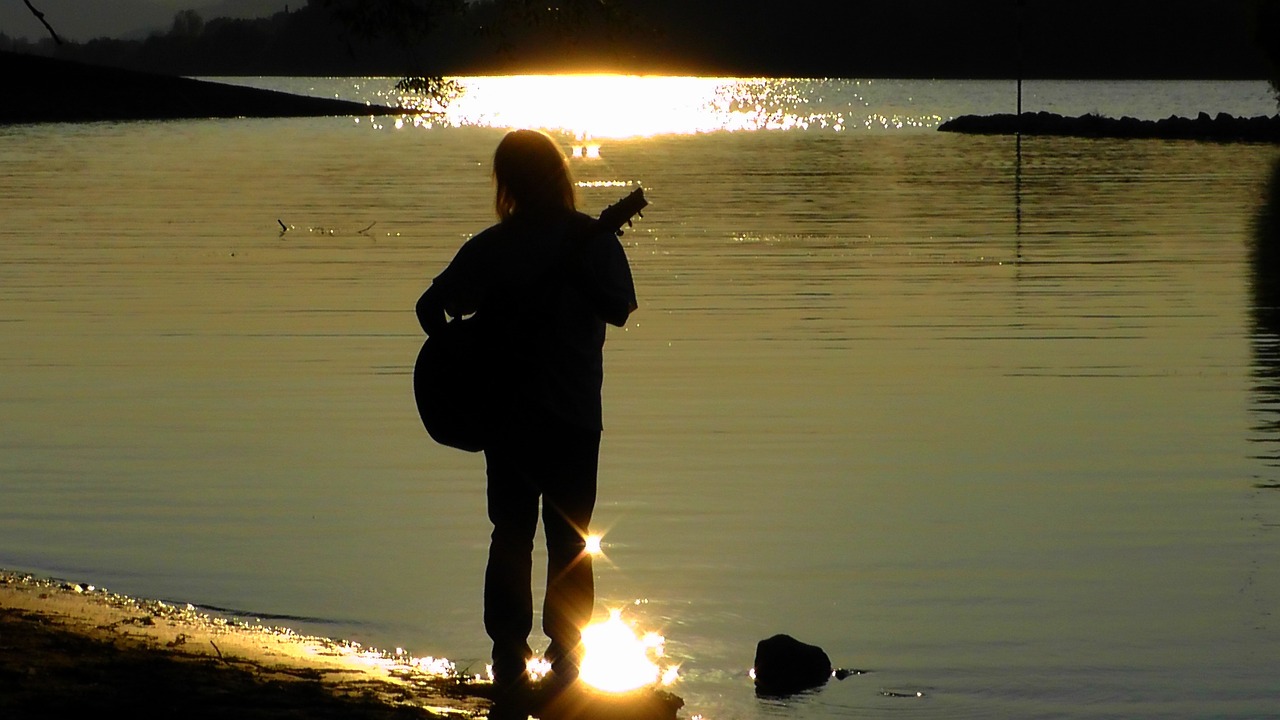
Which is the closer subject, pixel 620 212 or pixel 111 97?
pixel 620 212

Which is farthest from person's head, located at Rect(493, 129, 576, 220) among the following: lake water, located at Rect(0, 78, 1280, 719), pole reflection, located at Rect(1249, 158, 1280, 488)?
pole reflection, located at Rect(1249, 158, 1280, 488)

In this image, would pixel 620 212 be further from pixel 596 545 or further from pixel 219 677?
pixel 596 545

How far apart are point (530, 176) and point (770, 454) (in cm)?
632

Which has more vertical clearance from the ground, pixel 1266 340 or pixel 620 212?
pixel 1266 340

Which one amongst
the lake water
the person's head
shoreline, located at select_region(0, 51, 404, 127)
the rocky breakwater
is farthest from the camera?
shoreline, located at select_region(0, 51, 404, 127)

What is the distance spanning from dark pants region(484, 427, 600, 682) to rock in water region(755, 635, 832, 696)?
1.14m

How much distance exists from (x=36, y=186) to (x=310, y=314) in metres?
24.8

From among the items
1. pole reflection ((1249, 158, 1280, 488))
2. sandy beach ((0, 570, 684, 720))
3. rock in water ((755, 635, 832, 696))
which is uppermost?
pole reflection ((1249, 158, 1280, 488))

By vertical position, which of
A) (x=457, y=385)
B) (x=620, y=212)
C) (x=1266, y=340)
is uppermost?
(x=1266, y=340)

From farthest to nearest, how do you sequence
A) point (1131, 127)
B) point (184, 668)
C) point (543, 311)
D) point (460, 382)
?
1. point (1131, 127)
2. point (184, 668)
3. point (460, 382)
4. point (543, 311)

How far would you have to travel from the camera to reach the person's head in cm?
646

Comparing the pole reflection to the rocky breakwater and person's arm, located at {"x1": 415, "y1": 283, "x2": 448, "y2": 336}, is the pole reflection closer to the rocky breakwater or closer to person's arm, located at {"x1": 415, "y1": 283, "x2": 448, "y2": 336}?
person's arm, located at {"x1": 415, "y1": 283, "x2": 448, "y2": 336}

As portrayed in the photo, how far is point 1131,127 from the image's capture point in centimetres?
8569

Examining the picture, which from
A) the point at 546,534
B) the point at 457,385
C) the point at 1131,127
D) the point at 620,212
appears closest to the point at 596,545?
the point at 546,534
